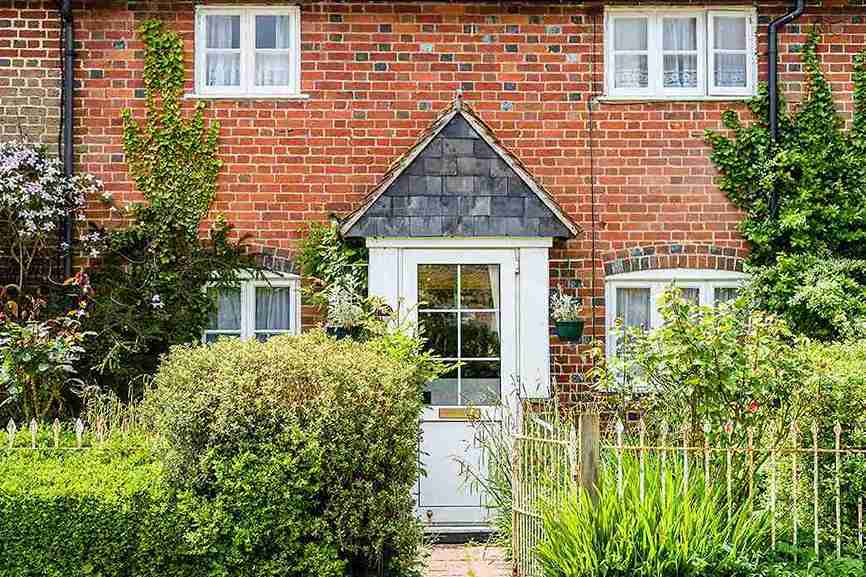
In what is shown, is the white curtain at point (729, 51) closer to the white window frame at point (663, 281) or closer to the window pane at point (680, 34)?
the window pane at point (680, 34)

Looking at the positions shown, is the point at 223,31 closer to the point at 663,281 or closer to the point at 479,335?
Result: the point at 479,335

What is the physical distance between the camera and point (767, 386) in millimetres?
9078

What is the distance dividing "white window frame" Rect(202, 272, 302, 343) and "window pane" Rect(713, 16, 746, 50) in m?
5.41

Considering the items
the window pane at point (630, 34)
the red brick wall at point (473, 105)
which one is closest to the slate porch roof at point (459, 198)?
the red brick wall at point (473, 105)

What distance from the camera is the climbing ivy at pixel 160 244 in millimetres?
13195

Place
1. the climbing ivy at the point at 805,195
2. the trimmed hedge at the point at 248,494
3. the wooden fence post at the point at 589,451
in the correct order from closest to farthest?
1. the trimmed hedge at the point at 248,494
2. the wooden fence post at the point at 589,451
3. the climbing ivy at the point at 805,195

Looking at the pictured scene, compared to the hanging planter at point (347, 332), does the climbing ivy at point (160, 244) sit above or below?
above

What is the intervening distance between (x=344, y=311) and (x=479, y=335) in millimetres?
1450

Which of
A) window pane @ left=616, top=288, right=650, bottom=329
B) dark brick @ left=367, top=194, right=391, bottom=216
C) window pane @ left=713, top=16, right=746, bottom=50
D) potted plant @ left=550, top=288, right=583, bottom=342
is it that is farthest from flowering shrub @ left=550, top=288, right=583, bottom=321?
window pane @ left=713, top=16, right=746, bottom=50

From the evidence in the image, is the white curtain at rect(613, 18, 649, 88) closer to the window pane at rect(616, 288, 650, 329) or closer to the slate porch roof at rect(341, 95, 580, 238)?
the slate porch roof at rect(341, 95, 580, 238)

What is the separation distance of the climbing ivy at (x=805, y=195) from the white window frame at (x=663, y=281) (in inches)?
13.2

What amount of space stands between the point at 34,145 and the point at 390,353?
533cm

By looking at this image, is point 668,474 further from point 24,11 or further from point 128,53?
point 24,11

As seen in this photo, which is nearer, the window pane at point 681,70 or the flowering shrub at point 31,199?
the flowering shrub at point 31,199
